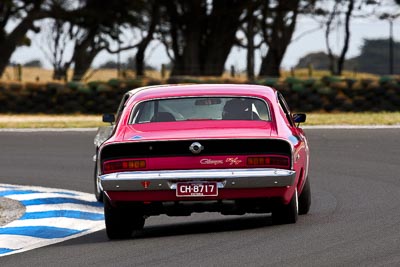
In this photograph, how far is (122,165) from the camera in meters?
9.98

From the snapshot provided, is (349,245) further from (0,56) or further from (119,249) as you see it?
(0,56)

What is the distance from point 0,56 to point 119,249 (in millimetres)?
37400

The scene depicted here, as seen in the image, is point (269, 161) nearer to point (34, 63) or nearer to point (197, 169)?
point (197, 169)

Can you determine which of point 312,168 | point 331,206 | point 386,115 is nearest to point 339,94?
point 386,115

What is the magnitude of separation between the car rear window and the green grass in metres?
14.3

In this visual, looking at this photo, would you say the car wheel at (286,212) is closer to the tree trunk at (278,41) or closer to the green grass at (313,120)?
the green grass at (313,120)

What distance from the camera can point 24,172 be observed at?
18188 mm

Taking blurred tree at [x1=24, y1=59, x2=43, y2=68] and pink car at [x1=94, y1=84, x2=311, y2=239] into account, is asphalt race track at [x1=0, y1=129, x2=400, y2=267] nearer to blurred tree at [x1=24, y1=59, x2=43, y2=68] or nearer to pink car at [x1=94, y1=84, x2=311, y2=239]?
pink car at [x1=94, y1=84, x2=311, y2=239]

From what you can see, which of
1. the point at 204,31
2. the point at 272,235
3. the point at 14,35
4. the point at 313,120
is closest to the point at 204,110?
the point at 272,235

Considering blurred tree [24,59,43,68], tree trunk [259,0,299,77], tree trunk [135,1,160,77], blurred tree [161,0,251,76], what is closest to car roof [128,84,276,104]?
blurred tree [161,0,251,76]

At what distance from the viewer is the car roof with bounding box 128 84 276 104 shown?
36.0 ft

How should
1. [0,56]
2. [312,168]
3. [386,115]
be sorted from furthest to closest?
[0,56] < [386,115] < [312,168]

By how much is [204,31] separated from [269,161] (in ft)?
113

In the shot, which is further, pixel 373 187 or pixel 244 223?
pixel 373 187
